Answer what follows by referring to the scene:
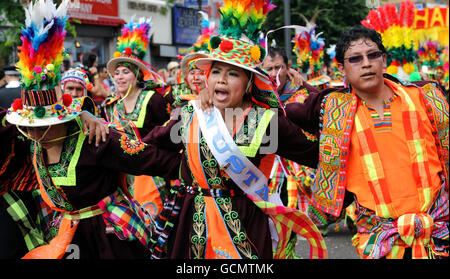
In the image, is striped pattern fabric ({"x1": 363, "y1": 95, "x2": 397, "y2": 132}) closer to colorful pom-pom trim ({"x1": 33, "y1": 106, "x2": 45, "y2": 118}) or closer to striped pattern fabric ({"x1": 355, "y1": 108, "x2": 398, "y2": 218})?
striped pattern fabric ({"x1": 355, "y1": 108, "x2": 398, "y2": 218})

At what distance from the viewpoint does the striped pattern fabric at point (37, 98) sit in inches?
139

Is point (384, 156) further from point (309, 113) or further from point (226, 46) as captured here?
point (226, 46)

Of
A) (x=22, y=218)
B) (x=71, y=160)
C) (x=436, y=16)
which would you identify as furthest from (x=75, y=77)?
(x=436, y=16)

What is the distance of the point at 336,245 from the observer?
6.36m

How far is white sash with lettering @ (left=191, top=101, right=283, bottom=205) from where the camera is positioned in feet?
11.0

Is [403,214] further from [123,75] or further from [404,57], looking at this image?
[123,75]

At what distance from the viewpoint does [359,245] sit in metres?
3.64

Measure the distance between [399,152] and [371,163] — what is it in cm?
18

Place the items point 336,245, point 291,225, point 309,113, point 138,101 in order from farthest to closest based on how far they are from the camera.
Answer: point 138,101, point 336,245, point 309,113, point 291,225

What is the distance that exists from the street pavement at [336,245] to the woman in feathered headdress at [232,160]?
234 centimetres

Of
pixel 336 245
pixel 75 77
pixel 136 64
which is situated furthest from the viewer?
pixel 136 64

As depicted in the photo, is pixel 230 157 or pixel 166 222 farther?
pixel 166 222

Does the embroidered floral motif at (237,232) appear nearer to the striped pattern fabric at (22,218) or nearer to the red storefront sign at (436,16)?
the striped pattern fabric at (22,218)

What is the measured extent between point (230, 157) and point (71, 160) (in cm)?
108
